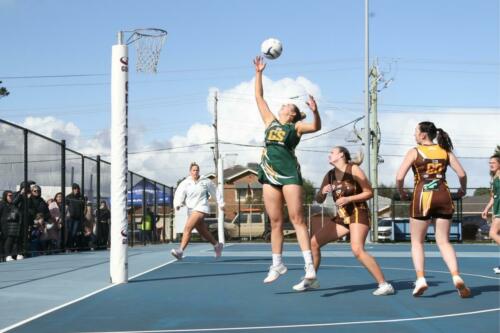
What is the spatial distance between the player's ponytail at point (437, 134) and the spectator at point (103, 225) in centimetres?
1490

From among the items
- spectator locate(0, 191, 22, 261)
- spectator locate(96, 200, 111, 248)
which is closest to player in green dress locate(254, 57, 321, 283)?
spectator locate(0, 191, 22, 261)

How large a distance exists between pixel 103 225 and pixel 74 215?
3.00 metres

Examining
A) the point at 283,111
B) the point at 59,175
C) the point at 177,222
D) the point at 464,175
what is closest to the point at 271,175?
the point at 283,111

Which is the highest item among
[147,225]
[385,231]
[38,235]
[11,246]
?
[38,235]

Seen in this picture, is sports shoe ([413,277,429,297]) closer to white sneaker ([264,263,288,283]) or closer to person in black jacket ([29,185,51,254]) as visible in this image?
white sneaker ([264,263,288,283])

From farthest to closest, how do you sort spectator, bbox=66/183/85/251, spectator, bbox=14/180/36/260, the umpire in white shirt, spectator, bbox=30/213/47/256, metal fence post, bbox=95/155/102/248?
metal fence post, bbox=95/155/102/248, spectator, bbox=66/183/85/251, spectator, bbox=30/213/47/256, spectator, bbox=14/180/36/260, the umpire in white shirt

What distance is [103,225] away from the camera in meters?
22.1

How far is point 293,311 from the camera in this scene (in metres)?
6.87

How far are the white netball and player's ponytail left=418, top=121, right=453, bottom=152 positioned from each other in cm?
239

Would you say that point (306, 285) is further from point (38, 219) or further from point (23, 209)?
point (38, 219)

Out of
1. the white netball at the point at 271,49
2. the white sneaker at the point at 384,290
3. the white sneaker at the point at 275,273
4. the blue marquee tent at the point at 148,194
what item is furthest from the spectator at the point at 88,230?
the white sneaker at the point at 384,290

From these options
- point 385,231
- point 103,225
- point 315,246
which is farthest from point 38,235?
point 385,231

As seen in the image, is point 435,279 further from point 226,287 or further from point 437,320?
point 437,320

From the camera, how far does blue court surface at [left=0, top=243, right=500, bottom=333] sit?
19.8 ft
